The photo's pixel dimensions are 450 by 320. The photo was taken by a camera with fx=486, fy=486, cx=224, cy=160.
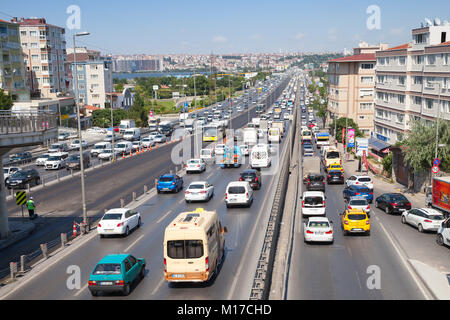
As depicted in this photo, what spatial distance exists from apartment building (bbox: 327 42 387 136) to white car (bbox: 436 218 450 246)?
60.1 m

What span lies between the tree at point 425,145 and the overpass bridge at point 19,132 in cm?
2711

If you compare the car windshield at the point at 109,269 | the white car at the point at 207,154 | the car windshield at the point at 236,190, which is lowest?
the white car at the point at 207,154

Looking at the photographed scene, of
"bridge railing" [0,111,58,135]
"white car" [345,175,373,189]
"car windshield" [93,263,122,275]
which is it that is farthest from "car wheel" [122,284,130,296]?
"white car" [345,175,373,189]

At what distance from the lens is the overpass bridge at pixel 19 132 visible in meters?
25.7

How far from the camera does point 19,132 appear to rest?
2642cm

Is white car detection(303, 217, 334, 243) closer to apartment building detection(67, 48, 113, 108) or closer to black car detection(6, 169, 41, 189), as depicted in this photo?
black car detection(6, 169, 41, 189)

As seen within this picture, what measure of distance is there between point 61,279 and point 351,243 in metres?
13.9

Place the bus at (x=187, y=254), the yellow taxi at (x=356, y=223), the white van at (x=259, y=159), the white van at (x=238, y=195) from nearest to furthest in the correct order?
the bus at (x=187, y=254) < the yellow taxi at (x=356, y=223) < the white van at (x=238, y=195) < the white van at (x=259, y=159)

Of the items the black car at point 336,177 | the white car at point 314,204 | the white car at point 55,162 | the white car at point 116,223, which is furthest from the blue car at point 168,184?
the white car at point 55,162

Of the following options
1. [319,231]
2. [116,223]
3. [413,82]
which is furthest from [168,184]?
[413,82]

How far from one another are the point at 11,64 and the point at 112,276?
73.2 m

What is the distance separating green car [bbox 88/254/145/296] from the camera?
16.6m

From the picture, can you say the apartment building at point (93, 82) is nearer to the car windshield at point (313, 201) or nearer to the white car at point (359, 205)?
the car windshield at point (313, 201)

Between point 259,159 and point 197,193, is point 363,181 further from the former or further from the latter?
point 197,193
